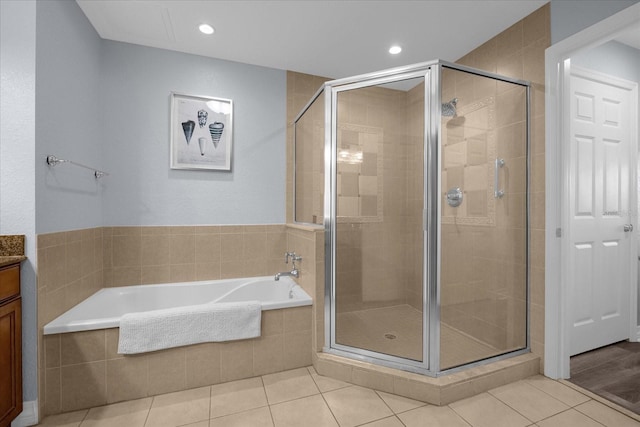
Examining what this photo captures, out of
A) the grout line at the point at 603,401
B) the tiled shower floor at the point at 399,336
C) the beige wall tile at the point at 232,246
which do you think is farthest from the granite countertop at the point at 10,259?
the grout line at the point at 603,401

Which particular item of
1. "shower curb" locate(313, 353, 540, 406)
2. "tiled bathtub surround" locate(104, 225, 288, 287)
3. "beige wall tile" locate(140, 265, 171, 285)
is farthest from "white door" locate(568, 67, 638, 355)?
"beige wall tile" locate(140, 265, 171, 285)

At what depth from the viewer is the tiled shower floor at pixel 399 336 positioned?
6.08 feet

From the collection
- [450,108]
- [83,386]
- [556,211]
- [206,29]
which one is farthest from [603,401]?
[206,29]

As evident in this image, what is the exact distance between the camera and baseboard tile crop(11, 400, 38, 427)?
150 centimetres

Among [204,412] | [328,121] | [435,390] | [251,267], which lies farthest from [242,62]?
[435,390]

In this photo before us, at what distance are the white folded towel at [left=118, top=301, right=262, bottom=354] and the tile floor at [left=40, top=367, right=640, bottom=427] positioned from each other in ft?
1.07

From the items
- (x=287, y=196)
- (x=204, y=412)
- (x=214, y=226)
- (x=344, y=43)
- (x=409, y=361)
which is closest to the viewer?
(x=204, y=412)

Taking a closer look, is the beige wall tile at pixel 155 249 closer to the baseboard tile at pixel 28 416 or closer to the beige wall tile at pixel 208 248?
the beige wall tile at pixel 208 248

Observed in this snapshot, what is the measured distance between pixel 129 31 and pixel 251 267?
7.24ft

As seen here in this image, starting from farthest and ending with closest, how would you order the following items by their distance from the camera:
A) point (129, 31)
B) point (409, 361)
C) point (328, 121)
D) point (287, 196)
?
point (287, 196)
point (129, 31)
point (328, 121)
point (409, 361)

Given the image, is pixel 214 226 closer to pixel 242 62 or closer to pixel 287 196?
pixel 287 196

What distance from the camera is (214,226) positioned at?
8.73ft

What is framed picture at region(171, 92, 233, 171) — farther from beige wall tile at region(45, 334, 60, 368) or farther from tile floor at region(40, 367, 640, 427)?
tile floor at region(40, 367, 640, 427)

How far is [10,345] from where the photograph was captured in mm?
1436
